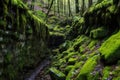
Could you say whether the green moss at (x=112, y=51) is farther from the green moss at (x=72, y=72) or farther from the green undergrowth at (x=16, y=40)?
the green undergrowth at (x=16, y=40)

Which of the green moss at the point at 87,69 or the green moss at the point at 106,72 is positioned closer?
the green moss at the point at 106,72

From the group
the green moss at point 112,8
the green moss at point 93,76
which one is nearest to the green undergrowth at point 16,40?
the green moss at point 93,76

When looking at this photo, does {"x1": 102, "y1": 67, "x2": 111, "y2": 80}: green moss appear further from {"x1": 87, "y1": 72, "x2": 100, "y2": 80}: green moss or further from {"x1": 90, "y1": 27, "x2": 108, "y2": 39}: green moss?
{"x1": 90, "y1": 27, "x2": 108, "y2": 39}: green moss

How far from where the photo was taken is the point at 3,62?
9.88 m

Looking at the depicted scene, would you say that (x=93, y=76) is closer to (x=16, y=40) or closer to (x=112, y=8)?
(x=112, y=8)

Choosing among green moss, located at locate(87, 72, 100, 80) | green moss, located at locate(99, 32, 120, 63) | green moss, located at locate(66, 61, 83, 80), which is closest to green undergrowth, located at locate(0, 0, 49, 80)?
green moss, located at locate(66, 61, 83, 80)

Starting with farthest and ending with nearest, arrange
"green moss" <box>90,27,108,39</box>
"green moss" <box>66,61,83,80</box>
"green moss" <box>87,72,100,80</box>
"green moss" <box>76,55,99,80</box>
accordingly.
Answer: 1. "green moss" <box>90,27,108,39</box>
2. "green moss" <box>66,61,83,80</box>
3. "green moss" <box>76,55,99,80</box>
4. "green moss" <box>87,72,100,80</box>

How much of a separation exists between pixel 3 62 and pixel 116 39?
576 centimetres

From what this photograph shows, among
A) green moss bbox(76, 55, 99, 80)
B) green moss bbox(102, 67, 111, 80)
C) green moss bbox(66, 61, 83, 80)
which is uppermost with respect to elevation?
green moss bbox(102, 67, 111, 80)

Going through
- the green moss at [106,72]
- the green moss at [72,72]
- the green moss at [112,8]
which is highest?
the green moss at [112,8]

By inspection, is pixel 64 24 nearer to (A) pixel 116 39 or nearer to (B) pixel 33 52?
(B) pixel 33 52

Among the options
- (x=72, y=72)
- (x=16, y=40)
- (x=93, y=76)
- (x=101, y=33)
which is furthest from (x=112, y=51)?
(x=16, y=40)

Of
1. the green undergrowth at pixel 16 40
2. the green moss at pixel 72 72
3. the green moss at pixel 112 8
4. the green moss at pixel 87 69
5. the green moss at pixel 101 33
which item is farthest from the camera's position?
the green moss at pixel 101 33

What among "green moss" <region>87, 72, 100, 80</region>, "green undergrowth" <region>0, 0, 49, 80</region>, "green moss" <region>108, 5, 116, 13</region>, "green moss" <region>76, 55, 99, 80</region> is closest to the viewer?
"green moss" <region>87, 72, 100, 80</region>
